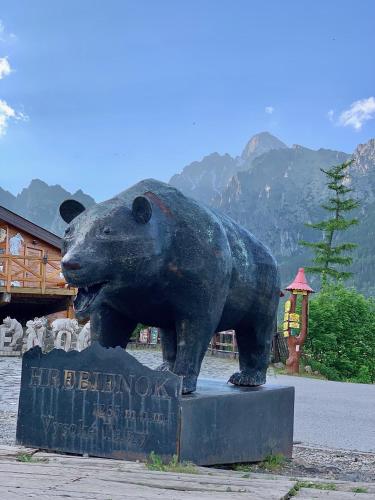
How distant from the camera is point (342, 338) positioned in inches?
804

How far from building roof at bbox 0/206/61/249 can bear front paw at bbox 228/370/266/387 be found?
14723mm

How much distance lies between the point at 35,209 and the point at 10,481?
143611 mm

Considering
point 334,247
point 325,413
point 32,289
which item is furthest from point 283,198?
point 325,413

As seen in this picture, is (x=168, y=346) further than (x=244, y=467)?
Yes

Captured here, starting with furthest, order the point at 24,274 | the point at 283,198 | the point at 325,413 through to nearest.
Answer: the point at 283,198
the point at 24,274
the point at 325,413

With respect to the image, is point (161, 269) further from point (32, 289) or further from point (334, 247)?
point (334, 247)

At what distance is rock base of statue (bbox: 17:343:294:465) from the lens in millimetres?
3625

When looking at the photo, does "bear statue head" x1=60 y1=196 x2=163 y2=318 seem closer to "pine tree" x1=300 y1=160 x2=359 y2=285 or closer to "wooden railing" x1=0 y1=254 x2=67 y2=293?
"wooden railing" x1=0 y1=254 x2=67 y2=293

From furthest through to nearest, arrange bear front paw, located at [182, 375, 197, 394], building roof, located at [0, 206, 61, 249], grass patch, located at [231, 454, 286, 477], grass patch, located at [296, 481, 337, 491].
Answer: building roof, located at [0, 206, 61, 249] < grass patch, located at [231, 454, 286, 477] < bear front paw, located at [182, 375, 197, 394] < grass patch, located at [296, 481, 337, 491]

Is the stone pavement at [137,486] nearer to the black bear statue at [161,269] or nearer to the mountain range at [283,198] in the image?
the black bear statue at [161,269]

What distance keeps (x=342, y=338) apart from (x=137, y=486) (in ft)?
62.0

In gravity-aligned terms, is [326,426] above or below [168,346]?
below

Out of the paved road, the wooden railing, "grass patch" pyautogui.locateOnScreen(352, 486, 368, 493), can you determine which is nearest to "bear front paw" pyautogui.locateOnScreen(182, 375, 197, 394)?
"grass patch" pyautogui.locateOnScreen(352, 486, 368, 493)

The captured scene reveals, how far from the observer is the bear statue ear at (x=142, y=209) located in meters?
3.70
